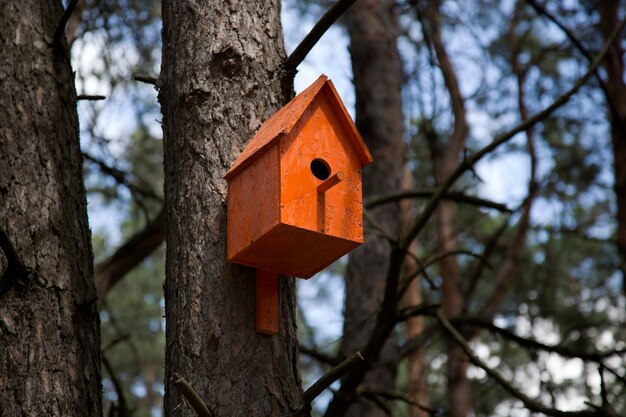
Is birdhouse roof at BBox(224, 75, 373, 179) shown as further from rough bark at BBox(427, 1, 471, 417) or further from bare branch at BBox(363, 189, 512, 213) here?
rough bark at BBox(427, 1, 471, 417)

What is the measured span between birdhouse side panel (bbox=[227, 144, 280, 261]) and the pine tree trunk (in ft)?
10.1

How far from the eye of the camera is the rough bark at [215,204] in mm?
2633

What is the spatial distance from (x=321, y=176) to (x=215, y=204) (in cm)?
37

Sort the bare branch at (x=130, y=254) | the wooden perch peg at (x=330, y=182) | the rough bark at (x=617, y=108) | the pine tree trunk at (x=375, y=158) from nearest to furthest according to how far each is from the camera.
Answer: the wooden perch peg at (x=330, y=182) < the bare branch at (x=130, y=254) < the pine tree trunk at (x=375, y=158) < the rough bark at (x=617, y=108)

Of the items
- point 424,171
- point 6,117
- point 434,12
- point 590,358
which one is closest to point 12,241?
point 6,117

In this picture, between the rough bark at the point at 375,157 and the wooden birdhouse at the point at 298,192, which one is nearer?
the wooden birdhouse at the point at 298,192

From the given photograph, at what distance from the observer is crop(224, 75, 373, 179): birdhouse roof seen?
2756 mm

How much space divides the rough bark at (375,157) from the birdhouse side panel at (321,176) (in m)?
2.98

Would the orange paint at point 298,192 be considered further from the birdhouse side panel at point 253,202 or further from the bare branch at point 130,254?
the bare branch at point 130,254

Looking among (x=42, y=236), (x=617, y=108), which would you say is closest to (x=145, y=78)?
(x=42, y=236)

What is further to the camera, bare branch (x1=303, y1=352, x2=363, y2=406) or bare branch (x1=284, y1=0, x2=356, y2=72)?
bare branch (x1=284, y1=0, x2=356, y2=72)

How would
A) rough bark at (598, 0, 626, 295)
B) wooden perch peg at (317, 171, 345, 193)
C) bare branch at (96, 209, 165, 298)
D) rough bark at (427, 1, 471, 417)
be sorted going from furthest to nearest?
rough bark at (427, 1, 471, 417) → rough bark at (598, 0, 626, 295) → bare branch at (96, 209, 165, 298) → wooden perch peg at (317, 171, 345, 193)

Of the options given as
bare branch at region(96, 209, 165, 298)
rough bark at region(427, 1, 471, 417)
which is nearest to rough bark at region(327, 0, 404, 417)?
rough bark at region(427, 1, 471, 417)

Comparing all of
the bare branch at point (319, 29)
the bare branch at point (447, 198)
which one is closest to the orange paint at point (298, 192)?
the bare branch at point (319, 29)
